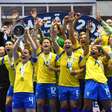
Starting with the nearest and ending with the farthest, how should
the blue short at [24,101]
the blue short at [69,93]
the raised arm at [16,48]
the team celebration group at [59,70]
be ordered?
the blue short at [24,101]
the team celebration group at [59,70]
the blue short at [69,93]
the raised arm at [16,48]

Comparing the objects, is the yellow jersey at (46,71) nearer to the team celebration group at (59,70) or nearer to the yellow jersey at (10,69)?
the team celebration group at (59,70)

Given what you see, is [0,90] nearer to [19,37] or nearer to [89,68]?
[19,37]

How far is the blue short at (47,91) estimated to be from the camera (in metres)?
13.1

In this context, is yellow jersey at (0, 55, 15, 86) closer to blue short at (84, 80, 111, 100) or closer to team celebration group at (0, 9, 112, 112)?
team celebration group at (0, 9, 112, 112)

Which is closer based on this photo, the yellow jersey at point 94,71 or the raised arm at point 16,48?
the yellow jersey at point 94,71

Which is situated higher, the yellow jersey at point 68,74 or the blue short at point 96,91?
the yellow jersey at point 68,74

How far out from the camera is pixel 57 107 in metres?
13.2

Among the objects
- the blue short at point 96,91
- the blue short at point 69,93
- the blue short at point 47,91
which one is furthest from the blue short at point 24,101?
the blue short at point 96,91

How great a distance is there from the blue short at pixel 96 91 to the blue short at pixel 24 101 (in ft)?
3.69

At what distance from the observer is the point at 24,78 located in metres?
12.6

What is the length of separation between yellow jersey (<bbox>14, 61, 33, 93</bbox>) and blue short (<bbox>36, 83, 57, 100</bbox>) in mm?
558

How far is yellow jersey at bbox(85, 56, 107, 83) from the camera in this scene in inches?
494

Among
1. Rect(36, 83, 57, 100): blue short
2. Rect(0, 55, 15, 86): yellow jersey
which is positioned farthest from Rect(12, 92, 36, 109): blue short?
Rect(0, 55, 15, 86): yellow jersey

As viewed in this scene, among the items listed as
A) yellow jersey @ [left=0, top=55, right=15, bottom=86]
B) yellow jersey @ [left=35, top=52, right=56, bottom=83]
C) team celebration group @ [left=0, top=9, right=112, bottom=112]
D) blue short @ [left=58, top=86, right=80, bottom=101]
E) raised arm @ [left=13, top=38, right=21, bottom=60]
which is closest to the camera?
team celebration group @ [left=0, top=9, right=112, bottom=112]
